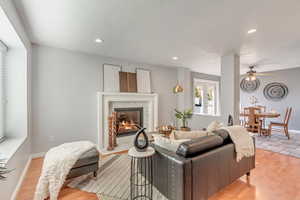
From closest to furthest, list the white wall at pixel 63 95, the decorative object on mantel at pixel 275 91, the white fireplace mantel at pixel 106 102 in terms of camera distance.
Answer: the white wall at pixel 63 95 → the white fireplace mantel at pixel 106 102 → the decorative object on mantel at pixel 275 91

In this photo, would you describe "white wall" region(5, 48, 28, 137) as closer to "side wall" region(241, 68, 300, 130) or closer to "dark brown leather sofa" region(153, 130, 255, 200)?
"dark brown leather sofa" region(153, 130, 255, 200)

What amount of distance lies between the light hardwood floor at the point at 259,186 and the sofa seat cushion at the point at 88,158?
37 cm

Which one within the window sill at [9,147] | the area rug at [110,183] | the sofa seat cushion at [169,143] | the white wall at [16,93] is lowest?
the area rug at [110,183]

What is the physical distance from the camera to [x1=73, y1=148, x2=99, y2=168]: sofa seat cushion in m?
→ 2.03

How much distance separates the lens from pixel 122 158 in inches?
124

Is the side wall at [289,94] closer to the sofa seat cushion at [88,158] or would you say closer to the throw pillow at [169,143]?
the throw pillow at [169,143]

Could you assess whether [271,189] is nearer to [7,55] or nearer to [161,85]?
[161,85]

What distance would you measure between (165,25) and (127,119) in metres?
2.91

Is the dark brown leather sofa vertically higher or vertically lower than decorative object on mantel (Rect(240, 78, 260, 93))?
lower

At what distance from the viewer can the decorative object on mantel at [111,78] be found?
3883 mm

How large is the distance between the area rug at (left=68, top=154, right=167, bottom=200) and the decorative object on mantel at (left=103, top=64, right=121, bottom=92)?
79.4 inches

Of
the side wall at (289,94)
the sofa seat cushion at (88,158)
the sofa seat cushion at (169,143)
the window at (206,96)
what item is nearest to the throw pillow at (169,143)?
the sofa seat cushion at (169,143)

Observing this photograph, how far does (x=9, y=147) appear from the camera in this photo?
2.06 m

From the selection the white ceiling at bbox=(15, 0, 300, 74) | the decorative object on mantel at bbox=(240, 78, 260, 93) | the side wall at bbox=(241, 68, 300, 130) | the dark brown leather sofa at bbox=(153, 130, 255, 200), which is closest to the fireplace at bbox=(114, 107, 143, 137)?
the white ceiling at bbox=(15, 0, 300, 74)
